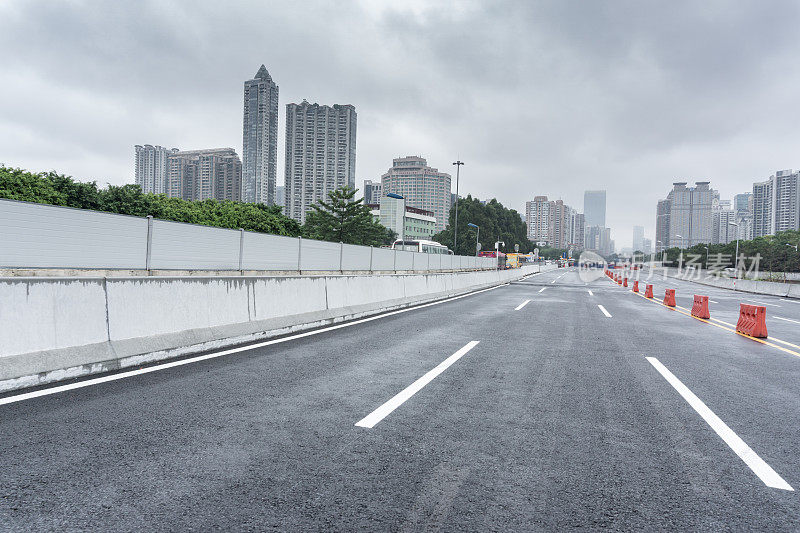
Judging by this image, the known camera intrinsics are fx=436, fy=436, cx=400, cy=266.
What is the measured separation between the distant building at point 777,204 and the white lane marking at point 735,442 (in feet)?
716

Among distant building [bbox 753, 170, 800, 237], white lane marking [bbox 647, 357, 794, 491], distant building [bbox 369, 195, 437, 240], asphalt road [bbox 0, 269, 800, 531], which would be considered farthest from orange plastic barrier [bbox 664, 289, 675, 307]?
distant building [bbox 753, 170, 800, 237]

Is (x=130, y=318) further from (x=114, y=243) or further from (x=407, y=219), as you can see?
(x=407, y=219)

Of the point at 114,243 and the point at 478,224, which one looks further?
the point at 478,224

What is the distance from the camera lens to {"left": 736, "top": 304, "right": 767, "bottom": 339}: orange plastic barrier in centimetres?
1001

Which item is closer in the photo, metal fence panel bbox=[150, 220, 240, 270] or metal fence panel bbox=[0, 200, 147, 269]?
metal fence panel bbox=[0, 200, 147, 269]

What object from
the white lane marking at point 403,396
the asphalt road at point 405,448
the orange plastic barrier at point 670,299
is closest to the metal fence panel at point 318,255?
the asphalt road at point 405,448

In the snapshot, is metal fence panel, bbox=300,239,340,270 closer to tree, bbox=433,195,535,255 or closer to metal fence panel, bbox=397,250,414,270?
metal fence panel, bbox=397,250,414,270

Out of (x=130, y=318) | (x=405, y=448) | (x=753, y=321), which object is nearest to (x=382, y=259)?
(x=753, y=321)

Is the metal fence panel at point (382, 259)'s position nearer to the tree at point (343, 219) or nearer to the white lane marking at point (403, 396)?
the white lane marking at point (403, 396)

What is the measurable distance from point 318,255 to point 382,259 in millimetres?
5164

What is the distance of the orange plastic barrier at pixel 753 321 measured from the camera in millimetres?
10008

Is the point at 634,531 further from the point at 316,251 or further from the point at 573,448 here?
the point at 316,251

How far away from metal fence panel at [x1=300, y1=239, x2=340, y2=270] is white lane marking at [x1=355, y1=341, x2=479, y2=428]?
1365 centimetres

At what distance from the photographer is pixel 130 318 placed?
5.78m
